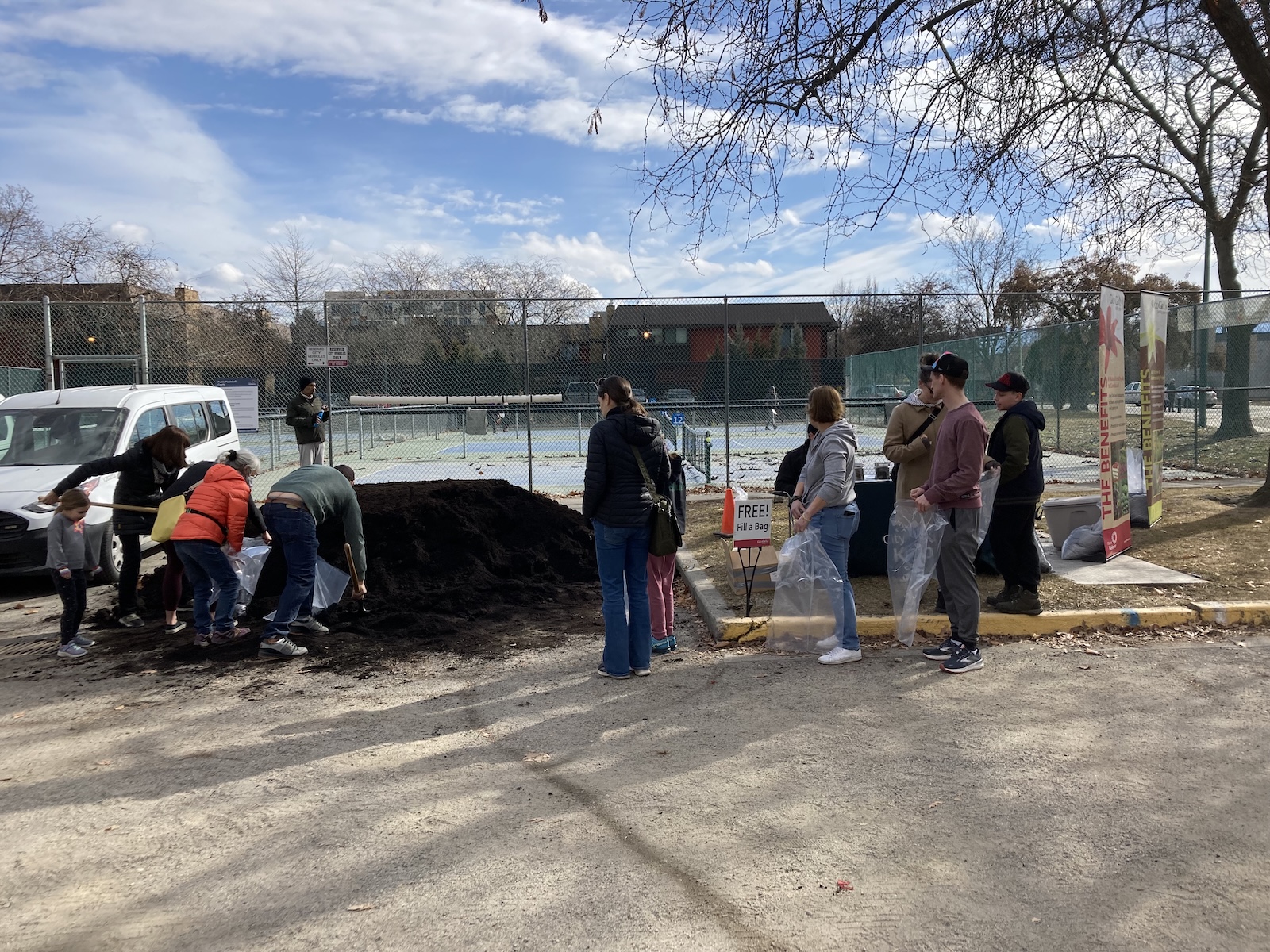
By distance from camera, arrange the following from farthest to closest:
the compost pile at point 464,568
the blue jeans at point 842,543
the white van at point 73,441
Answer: the white van at point 73,441 → the compost pile at point 464,568 → the blue jeans at point 842,543

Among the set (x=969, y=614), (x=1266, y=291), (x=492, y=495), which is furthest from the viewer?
(x=1266, y=291)

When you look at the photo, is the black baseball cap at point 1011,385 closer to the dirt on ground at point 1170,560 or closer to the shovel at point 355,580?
the dirt on ground at point 1170,560

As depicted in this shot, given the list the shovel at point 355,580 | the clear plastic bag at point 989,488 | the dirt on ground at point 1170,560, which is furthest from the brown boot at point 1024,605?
the shovel at point 355,580

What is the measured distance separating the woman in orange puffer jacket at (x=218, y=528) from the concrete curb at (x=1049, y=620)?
353 cm

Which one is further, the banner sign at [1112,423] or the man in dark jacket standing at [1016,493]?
the banner sign at [1112,423]

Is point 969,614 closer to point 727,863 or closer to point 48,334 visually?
point 727,863

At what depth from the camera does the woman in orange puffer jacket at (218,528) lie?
6.16m

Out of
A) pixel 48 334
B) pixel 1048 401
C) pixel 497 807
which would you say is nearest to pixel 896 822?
pixel 497 807

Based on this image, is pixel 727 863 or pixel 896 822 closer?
pixel 727 863

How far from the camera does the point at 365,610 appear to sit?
7211mm

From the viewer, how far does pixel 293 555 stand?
619cm

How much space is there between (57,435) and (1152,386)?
11498 mm

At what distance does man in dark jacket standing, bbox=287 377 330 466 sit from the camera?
12164 mm

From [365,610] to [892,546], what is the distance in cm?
415
